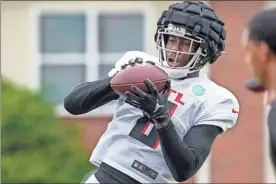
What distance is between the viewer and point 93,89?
16.8 feet

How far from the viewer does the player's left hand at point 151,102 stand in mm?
4715

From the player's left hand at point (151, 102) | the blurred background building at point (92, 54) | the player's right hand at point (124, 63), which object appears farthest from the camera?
the blurred background building at point (92, 54)

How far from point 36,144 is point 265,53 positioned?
10.0 meters

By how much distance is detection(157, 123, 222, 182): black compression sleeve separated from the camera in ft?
15.7

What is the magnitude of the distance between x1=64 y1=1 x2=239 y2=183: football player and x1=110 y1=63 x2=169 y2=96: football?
6cm

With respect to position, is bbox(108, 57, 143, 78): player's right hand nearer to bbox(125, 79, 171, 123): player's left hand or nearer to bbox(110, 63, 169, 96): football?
bbox(110, 63, 169, 96): football

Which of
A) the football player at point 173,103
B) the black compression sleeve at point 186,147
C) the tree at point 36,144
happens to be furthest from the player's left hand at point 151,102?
the tree at point 36,144

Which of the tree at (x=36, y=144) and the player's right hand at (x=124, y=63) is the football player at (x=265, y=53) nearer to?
the player's right hand at (x=124, y=63)

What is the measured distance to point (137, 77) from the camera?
16.0ft

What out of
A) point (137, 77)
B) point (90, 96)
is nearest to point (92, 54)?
point (90, 96)

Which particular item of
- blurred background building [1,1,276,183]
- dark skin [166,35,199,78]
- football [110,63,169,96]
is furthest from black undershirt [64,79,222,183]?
blurred background building [1,1,276,183]

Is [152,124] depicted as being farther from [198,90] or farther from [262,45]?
[262,45]

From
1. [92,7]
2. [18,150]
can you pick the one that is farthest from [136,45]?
[18,150]

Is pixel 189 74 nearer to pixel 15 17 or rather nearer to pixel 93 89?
pixel 93 89
